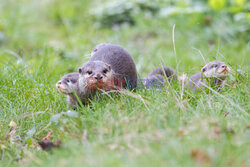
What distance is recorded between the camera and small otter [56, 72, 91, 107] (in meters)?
3.78

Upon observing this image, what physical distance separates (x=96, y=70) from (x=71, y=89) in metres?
0.39

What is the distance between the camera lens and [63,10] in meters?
11.3

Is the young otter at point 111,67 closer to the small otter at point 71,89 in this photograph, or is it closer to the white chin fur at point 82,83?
the white chin fur at point 82,83

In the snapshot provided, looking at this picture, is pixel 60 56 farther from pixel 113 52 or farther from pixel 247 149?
pixel 247 149

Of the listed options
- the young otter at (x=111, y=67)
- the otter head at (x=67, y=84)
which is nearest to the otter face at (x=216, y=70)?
the young otter at (x=111, y=67)

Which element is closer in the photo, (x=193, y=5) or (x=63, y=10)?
(x=193, y=5)

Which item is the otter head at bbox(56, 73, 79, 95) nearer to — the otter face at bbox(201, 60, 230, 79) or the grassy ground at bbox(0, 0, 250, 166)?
the grassy ground at bbox(0, 0, 250, 166)

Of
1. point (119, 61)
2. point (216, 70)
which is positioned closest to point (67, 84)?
point (119, 61)

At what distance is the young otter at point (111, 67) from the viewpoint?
12.5 ft

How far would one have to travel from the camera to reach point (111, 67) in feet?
13.5

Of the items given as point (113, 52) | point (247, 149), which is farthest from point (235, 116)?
point (113, 52)

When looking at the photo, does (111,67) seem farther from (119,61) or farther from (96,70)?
(96,70)

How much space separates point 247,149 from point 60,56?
4933 millimetres

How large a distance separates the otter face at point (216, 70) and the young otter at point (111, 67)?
927mm
